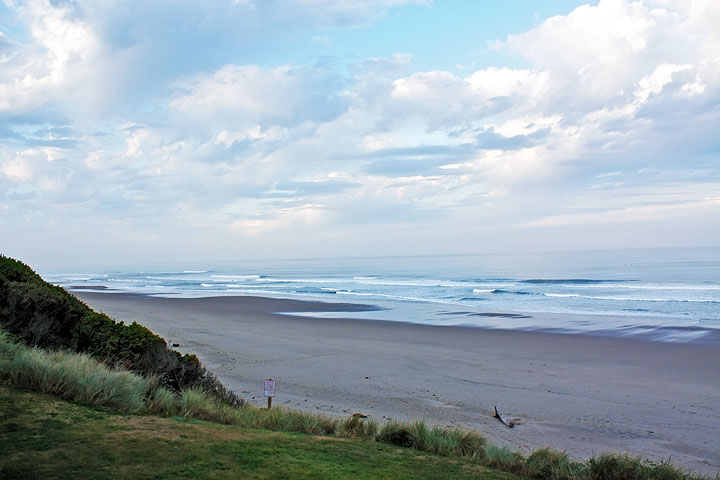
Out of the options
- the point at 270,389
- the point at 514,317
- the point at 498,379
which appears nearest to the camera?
the point at 270,389

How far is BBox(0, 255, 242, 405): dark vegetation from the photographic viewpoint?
25.1 feet

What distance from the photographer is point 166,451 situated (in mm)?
4227

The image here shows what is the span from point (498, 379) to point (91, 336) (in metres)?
9.80

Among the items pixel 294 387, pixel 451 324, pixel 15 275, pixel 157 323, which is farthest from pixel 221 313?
pixel 15 275

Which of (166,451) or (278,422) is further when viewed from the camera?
(278,422)

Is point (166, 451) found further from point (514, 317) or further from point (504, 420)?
point (514, 317)

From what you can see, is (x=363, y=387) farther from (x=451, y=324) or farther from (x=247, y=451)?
(x=451, y=324)

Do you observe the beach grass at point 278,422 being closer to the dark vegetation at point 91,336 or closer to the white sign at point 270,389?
the white sign at point 270,389

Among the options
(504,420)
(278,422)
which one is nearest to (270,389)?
(278,422)

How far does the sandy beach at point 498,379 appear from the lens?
9328 millimetres

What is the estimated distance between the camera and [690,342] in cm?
1980

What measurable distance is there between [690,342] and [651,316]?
352 inches

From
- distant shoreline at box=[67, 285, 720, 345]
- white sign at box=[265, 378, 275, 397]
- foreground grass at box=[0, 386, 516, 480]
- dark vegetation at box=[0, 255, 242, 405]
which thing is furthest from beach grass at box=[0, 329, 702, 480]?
distant shoreline at box=[67, 285, 720, 345]

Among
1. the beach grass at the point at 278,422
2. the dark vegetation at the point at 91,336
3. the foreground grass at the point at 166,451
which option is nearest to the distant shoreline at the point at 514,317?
the beach grass at the point at 278,422
